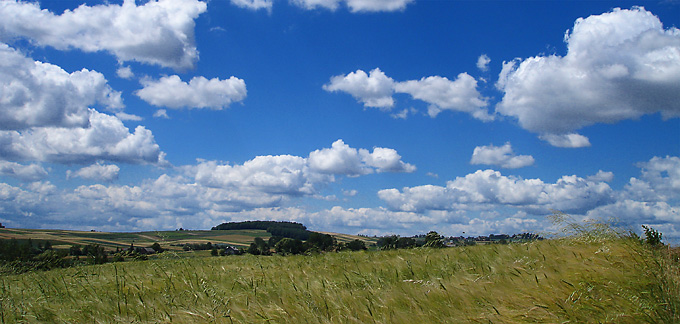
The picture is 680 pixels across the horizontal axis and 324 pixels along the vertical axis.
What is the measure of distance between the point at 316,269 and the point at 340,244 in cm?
643

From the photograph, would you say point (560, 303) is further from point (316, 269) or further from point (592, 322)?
point (316, 269)

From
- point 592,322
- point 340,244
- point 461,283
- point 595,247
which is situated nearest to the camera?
point 592,322

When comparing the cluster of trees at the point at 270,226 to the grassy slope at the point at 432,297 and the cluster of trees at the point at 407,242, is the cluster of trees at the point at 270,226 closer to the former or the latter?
the cluster of trees at the point at 407,242

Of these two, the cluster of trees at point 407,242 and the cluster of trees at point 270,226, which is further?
the cluster of trees at point 270,226

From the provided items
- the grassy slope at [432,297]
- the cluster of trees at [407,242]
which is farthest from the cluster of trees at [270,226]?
the grassy slope at [432,297]

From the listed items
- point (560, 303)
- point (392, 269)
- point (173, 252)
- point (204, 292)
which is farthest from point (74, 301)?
point (560, 303)

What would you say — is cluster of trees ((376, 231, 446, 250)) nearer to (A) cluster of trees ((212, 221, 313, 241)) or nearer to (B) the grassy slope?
(B) the grassy slope

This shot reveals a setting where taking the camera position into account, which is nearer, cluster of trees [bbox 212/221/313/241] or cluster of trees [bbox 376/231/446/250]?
cluster of trees [bbox 376/231/446/250]

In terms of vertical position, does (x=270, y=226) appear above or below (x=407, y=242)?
below

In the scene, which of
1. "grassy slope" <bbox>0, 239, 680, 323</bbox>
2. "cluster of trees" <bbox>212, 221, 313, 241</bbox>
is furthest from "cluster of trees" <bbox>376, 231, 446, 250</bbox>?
"cluster of trees" <bbox>212, 221, 313, 241</bbox>

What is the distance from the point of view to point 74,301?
6.86m

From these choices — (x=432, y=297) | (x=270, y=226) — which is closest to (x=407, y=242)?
(x=432, y=297)

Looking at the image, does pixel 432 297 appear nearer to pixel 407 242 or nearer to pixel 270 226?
pixel 407 242

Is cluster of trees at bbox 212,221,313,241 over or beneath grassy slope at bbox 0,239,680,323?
beneath
